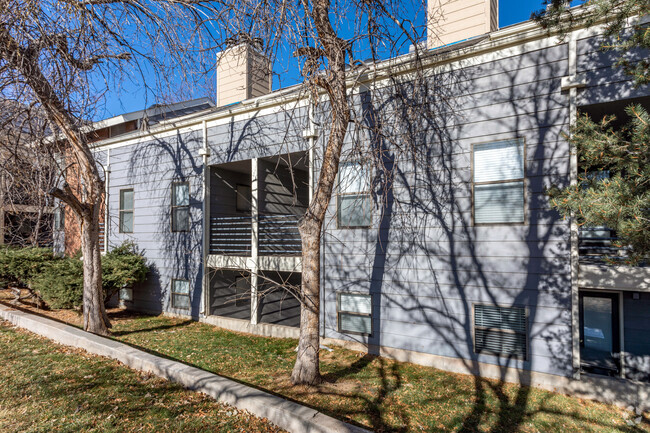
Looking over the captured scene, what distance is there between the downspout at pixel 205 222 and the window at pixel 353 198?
395cm

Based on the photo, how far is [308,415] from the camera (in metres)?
3.51

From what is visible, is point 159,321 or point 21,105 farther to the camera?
point 159,321

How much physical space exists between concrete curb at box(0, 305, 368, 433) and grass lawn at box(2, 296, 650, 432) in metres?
0.83

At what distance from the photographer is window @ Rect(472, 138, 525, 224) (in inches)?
222

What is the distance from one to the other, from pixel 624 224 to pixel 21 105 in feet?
31.8

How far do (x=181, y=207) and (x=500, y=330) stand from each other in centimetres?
821

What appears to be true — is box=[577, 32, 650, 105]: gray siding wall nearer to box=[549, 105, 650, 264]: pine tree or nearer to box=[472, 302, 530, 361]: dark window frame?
box=[549, 105, 650, 264]: pine tree

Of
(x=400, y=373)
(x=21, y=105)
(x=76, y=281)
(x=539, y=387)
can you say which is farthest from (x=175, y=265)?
(x=539, y=387)

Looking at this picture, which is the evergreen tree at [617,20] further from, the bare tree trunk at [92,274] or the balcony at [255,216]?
the bare tree trunk at [92,274]

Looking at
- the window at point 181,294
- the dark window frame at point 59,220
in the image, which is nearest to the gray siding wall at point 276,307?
the window at point 181,294

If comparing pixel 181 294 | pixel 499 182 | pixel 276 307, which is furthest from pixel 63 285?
pixel 499 182

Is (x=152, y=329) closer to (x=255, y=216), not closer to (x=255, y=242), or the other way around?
(x=255, y=242)

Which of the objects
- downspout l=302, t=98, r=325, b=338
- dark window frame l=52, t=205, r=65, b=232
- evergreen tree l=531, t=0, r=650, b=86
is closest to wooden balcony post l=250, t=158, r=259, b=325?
downspout l=302, t=98, r=325, b=338

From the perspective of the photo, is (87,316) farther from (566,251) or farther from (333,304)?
(566,251)
